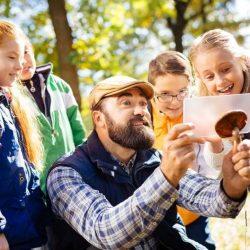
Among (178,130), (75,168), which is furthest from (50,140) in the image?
(178,130)

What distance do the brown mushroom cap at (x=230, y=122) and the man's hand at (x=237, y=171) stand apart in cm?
7

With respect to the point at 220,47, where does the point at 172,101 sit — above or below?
below

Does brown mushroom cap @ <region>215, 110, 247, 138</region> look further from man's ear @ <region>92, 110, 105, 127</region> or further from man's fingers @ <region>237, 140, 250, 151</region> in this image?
man's ear @ <region>92, 110, 105, 127</region>

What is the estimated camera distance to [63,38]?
895 cm

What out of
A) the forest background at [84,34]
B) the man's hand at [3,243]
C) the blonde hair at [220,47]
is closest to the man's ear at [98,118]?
the blonde hair at [220,47]

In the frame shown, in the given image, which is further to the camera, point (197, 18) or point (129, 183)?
point (197, 18)

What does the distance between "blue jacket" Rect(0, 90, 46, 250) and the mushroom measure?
0.96 meters

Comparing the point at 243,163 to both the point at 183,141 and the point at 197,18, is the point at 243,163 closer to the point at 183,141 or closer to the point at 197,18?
the point at 183,141

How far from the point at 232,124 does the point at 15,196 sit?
1.04 meters

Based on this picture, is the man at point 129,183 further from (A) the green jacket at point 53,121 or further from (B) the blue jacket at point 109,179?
(A) the green jacket at point 53,121

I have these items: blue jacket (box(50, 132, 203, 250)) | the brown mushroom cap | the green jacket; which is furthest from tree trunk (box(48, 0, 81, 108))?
the brown mushroom cap

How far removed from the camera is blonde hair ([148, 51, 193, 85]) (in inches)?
134

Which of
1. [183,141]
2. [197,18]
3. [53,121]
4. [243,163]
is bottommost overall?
[197,18]

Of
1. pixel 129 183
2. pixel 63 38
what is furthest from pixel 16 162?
pixel 63 38
